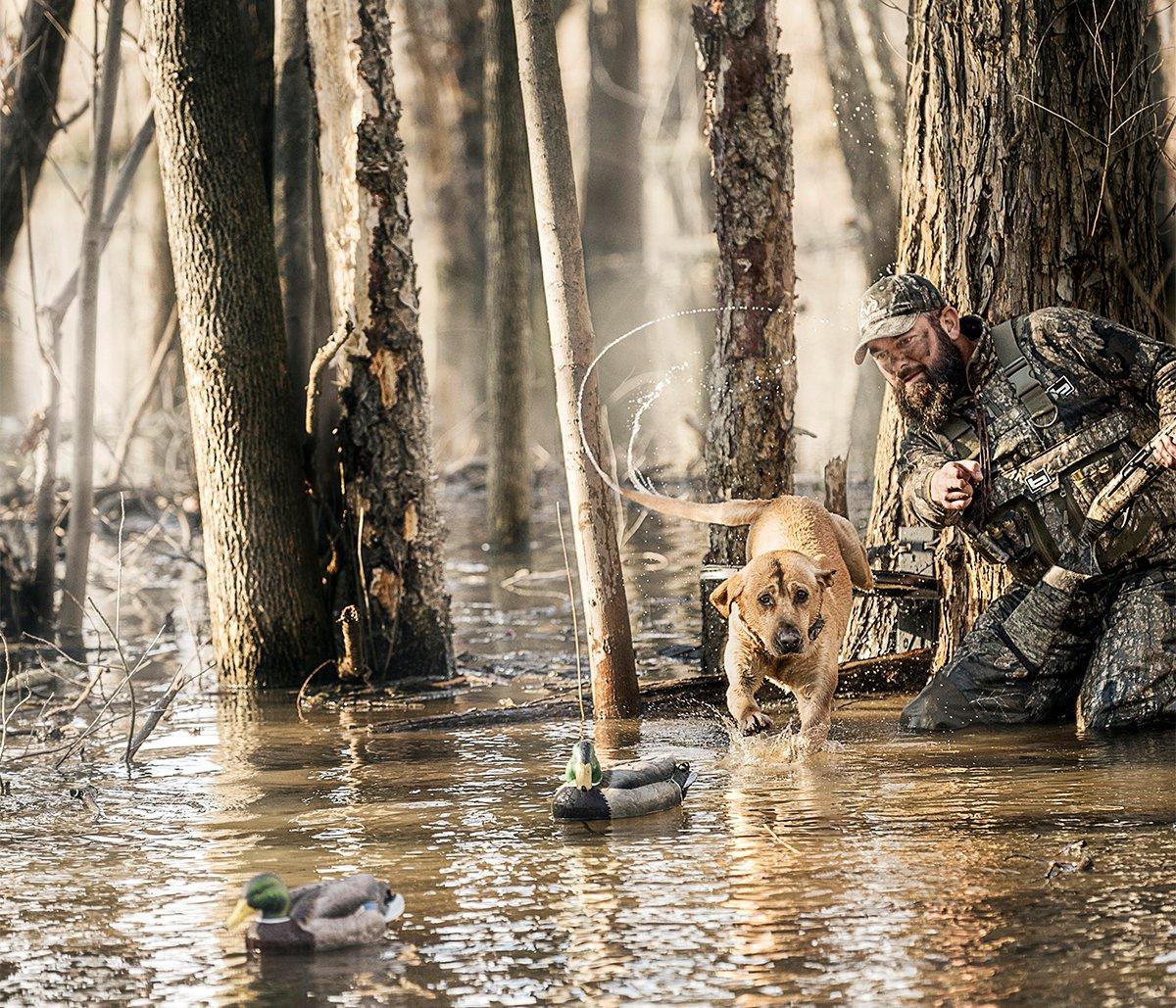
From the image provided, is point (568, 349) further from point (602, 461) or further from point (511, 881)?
point (511, 881)

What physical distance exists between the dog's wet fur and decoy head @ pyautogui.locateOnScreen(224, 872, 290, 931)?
2.66 metres

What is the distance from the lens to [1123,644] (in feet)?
23.3

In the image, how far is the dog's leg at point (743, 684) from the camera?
7062 mm

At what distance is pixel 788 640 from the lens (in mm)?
6781

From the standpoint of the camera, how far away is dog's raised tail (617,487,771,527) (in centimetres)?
733

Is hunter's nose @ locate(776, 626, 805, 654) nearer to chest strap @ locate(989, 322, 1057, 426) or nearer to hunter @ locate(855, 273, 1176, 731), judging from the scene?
hunter @ locate(855, 273, 1176, 731)

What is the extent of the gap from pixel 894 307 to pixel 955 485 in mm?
742

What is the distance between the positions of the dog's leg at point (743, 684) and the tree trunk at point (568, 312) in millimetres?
909

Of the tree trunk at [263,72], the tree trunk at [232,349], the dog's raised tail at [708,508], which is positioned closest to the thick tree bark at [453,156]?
the tree trunk at [263,72]

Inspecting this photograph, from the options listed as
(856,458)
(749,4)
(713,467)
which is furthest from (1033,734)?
(856,458)

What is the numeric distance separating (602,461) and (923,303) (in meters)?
1.61

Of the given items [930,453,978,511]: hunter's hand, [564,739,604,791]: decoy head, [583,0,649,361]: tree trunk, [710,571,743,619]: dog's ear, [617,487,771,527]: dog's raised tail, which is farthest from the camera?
[583,0,649,361]: tree trunk

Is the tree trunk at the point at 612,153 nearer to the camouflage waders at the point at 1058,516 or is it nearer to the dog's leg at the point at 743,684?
the camouflage waders at the point at 1058,516

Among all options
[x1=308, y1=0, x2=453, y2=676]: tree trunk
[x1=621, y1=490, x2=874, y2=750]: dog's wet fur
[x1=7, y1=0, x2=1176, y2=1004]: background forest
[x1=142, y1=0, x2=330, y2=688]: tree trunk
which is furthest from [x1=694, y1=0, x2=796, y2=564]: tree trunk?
[x1=142, y1=0, x2=330, y2=688]: tree trunk
